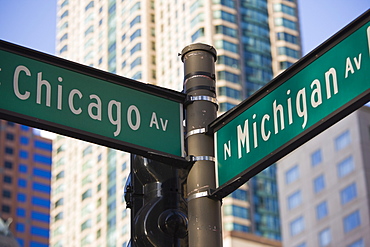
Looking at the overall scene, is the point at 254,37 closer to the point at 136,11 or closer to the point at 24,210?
the point at 136,11

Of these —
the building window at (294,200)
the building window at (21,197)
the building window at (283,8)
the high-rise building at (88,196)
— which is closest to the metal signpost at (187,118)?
the building window at (294,200)

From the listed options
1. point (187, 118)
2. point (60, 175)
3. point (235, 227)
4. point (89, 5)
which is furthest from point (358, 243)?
point (89, 5)

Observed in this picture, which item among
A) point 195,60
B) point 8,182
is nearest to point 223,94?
point 8,182

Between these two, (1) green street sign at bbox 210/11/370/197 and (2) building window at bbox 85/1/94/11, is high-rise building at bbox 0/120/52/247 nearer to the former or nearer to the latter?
(2) building window at bbox 85/1/94/11

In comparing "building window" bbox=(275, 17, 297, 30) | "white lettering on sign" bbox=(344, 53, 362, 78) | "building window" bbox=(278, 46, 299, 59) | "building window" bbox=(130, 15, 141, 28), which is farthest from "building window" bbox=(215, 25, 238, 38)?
"white lettering on sign" bbox=(344, 53, 362, 78)

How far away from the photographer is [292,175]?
245 feet

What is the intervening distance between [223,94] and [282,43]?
13.4m

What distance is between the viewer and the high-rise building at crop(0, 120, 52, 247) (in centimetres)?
11581

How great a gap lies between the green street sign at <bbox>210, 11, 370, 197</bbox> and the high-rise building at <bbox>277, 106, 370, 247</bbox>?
198 ft

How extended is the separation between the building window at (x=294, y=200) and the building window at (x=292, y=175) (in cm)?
129

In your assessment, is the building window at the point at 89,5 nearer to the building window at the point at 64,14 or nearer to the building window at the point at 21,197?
the building window at the point at 64,14

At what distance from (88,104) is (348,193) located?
208 feet

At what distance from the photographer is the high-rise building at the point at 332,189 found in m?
65.6

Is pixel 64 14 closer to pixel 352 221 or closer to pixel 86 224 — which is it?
pixel 86 224
